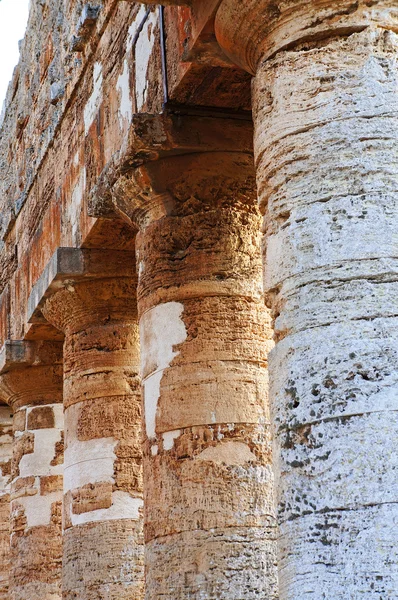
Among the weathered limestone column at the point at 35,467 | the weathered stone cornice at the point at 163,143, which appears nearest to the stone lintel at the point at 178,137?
the weathered stone cornice at the point at 163,143

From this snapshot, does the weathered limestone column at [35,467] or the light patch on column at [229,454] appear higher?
the weathered limestone column at [35,467]

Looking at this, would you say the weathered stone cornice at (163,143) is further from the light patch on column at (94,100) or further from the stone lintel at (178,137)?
the light patch on column at (94,100)

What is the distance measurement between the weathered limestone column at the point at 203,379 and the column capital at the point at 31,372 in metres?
4.60

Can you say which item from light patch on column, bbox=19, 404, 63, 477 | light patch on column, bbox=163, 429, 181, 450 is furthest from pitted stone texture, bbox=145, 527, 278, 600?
light patch on column, bbox=19, 404, 63, 477

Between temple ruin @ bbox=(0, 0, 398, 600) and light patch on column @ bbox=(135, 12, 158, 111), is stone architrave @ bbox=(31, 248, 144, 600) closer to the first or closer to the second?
temple ruin @ bbox=(0, 0, 398, 600)

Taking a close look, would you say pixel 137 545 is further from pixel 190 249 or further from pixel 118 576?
pixel 190 249

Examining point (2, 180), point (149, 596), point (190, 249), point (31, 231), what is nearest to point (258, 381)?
point (190, 249)

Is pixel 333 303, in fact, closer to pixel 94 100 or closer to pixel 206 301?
pixel 206 301

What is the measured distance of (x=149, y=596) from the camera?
7062mm

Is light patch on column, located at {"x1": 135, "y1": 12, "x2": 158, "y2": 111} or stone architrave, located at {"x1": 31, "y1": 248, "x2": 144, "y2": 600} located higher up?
light patch on column, located at {"x1": 135, "y1": 12, "x2": 158, "y2": 111}

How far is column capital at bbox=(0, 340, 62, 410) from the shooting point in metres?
12.2

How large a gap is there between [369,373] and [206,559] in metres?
2.68

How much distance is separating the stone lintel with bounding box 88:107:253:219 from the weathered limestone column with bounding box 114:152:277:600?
11cm

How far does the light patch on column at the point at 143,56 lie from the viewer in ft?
25.2
